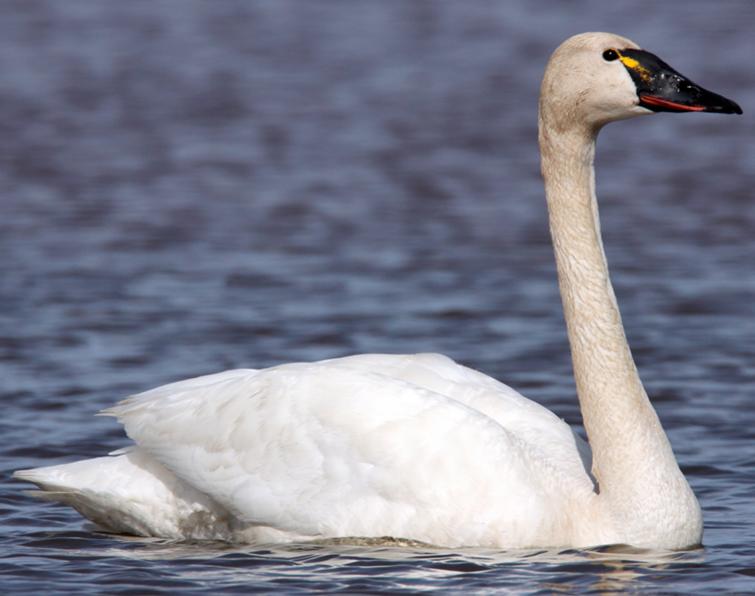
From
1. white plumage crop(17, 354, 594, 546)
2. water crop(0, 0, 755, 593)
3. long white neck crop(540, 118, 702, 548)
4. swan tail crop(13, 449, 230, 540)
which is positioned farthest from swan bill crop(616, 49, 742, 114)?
swan tail crop(13, 449, 230, 540)

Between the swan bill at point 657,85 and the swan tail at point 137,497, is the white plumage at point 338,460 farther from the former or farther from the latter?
the swan bill at point 657,85

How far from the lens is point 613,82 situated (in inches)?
290

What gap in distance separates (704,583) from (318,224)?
825cm

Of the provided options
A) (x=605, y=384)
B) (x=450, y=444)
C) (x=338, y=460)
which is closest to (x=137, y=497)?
(x=338, y=460)

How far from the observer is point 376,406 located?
736 centimetres

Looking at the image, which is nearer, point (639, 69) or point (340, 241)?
point (639, 69)

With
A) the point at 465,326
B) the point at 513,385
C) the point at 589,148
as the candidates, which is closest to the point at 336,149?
the point at 465,326

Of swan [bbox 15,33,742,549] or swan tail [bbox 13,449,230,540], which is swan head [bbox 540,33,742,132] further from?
swan tail [bbox 13,449,230,540]

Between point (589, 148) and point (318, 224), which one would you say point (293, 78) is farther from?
point (589, 148)

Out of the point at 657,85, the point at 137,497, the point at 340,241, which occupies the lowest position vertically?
the point at 137,497

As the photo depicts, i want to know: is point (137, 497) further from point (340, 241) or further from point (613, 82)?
point (340, 241)

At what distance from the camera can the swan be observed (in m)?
7.21

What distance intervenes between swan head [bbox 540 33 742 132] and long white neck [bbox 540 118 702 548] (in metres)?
0.16

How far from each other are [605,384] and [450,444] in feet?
2.55
